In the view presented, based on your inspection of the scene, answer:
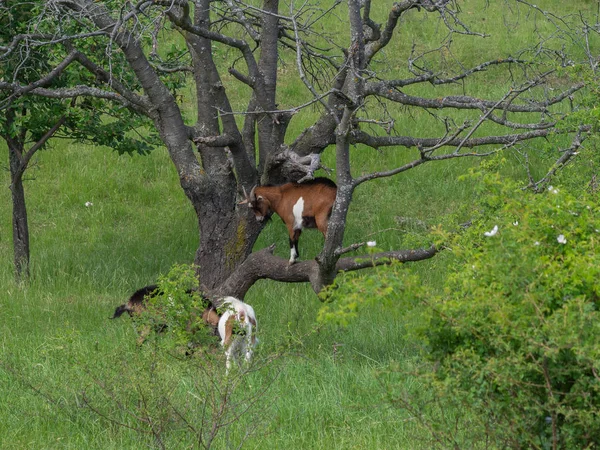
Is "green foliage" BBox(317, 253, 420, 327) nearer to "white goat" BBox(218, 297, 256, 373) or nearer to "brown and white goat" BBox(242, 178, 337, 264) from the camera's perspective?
"white goat" BBox(218, 297, 256, 373)

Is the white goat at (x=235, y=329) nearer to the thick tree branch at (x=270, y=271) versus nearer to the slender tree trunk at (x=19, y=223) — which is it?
the thick tree branch at (x=270, y=271)

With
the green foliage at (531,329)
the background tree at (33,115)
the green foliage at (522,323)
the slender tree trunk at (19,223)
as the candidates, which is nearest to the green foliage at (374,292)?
the green foliage at (522,323)

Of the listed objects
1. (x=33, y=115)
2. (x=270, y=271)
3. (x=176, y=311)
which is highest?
(x=33, y=115)

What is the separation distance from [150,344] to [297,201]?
3.30 metres

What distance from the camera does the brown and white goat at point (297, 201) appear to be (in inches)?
381

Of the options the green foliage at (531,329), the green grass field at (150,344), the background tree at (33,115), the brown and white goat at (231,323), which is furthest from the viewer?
the background tree at (33,115)

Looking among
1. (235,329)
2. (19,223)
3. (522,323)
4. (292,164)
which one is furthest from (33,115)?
(522,323)

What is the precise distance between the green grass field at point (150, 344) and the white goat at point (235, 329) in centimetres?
22

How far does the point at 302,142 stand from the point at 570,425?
639 centimetres

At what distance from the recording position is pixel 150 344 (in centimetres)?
698

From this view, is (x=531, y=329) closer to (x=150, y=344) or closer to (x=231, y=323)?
(x=150, y=344)

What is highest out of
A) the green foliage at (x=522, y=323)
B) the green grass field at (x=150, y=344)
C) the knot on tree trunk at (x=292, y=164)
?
the green foliage at (x=522, y=323)

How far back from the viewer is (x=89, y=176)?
17.0 meters

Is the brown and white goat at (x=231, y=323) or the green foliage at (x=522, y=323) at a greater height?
the green foliage at (x=522, y=323)
